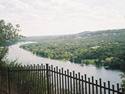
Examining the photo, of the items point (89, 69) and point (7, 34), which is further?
point (89, 69)

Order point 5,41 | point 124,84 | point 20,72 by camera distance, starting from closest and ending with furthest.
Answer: point 124,84, point 20,72, point 5,41

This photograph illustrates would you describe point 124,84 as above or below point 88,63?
above

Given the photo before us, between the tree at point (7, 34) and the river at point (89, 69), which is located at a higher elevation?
the tree at point (7, 34)

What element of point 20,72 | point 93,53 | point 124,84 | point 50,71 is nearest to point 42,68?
point 50,71

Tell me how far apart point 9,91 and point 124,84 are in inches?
162

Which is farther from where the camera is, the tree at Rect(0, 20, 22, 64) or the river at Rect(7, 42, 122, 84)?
the river at Rect(7, 42, 122, 84)

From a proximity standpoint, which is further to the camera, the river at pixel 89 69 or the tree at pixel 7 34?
the river at pixel 89 69

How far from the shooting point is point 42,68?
951 centimetres

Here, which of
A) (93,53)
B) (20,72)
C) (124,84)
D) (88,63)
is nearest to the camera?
(124,84)

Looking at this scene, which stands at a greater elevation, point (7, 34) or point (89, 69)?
point (7, 34)

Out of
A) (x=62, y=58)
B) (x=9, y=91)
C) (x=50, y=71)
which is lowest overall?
(x=62, y=58)

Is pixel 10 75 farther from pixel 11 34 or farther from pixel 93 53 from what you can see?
pixel 93 53

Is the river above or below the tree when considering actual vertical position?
below

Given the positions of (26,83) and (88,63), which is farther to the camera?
(88,63)
